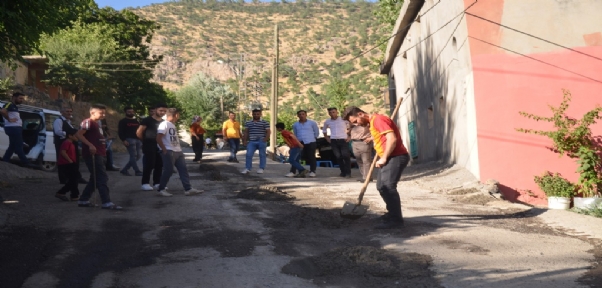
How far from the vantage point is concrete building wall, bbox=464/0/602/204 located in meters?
14.0

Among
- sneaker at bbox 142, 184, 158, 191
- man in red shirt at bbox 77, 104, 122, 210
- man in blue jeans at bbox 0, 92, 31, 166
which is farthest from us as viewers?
man in blue jeans at bbox 0, 92, 31, 166

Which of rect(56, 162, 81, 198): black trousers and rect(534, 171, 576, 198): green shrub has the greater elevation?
rect(56, 162, 81, 198): black trousers

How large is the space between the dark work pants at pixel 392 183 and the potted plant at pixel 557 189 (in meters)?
5.12

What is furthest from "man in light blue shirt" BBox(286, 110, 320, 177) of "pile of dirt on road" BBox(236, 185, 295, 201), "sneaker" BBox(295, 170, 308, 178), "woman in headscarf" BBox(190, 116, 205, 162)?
"pile of dirt on road" BBox(236, 185, 295, 201)

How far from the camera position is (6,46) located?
1243 centimetres

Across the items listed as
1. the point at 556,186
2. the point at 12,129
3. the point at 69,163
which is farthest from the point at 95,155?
the point at 556,186

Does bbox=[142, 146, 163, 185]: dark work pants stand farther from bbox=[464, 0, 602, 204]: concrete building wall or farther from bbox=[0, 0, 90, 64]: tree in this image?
bbox=[464, 0, 602, 204]: concrete building wall

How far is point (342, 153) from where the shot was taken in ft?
55.5

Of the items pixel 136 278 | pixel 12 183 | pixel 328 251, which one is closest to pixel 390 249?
pixel 328 251

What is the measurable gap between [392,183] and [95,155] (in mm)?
4468

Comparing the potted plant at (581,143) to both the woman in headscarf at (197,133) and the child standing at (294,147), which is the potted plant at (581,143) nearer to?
the child standing at (294,147)

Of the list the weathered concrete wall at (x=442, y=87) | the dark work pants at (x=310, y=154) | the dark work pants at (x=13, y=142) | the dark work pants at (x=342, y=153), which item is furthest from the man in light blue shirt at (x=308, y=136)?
the dark work pants at (x=13, y=142)

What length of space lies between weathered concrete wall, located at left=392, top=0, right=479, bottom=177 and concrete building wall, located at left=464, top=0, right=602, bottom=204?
1.18ft

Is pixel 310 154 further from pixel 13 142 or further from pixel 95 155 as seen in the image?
pixel 95 155
